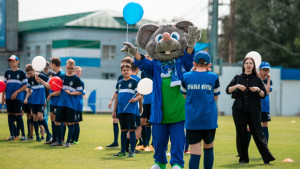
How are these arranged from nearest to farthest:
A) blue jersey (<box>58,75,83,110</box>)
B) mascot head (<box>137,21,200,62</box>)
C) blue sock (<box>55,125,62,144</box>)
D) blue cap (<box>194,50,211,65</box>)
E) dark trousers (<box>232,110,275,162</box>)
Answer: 1. blue cap (<box>194,50,211,65</box>)
2. mascot head (<box>137,21,200,62</box>)
3. dark trousers (<box>232,110,275,162</box>)
4. blue jersey (<box>58,75,83,110</box>)
5. blue sock (<box>55,125,62,144</box>)

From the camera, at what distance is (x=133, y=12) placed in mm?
8914

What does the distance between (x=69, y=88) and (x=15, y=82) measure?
229cm

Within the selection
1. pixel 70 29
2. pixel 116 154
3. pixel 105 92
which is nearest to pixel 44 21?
pixel 70 29

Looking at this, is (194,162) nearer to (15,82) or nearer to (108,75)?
(15,82)

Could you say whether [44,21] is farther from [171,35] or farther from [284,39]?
[171,35]

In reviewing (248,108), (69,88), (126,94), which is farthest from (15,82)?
(248,108)

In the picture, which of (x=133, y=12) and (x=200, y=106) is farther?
(x=133, y=12)

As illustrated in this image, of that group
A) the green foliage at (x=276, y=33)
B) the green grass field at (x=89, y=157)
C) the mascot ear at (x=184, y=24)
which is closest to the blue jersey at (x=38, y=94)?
the green grass field at (x=89, y=157)

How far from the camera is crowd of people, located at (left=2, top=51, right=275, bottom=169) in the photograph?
743 cm

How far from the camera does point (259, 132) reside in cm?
1006

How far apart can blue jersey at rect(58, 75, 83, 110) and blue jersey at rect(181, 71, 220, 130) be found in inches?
222

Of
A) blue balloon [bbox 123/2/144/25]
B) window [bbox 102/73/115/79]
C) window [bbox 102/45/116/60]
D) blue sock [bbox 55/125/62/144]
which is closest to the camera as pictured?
blue balloon [bbox 123/2/144/25]

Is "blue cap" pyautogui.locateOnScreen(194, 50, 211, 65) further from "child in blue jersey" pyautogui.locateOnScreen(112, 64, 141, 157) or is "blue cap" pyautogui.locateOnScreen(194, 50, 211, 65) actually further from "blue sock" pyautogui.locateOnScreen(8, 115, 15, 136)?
"blue sock" pyautogui.locateOnScreen(8, 115, 15, 136)

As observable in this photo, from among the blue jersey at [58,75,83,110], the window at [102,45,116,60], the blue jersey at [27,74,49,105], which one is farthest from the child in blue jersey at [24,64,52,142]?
the window at [102,45,116,60]
